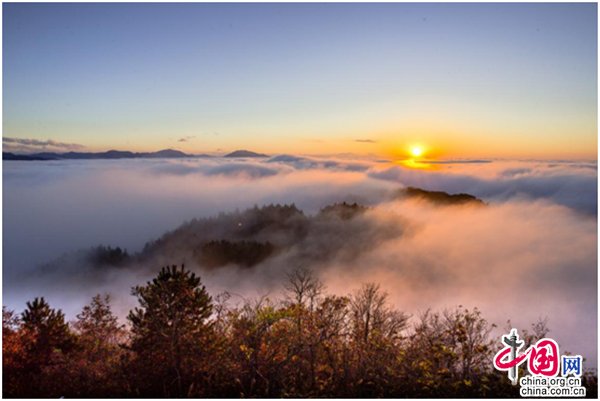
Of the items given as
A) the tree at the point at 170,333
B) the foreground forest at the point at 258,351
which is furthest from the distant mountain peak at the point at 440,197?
the tree at the point at 170,333

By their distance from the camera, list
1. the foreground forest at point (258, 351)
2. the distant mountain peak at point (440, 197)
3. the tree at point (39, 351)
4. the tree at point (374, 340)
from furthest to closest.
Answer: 1. the distant mountain peak at point (440, 197)
2. the tree at point (39, 351)
3. the tree at point (374, 340)
4. the foreground forest at point (258, 351)

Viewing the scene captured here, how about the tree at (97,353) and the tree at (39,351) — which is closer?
the tree at (97,353)

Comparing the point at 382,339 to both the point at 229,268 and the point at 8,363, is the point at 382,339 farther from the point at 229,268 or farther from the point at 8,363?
the point at 229,268

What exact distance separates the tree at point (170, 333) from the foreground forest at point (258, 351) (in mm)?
28

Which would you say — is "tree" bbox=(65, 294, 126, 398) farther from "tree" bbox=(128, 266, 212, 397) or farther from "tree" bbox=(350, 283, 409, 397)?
"tree" bbox=(350, 283, 409, 397)

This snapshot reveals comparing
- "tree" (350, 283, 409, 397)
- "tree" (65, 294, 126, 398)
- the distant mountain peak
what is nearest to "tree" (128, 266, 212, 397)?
"tree" (65, 294, 126, 398)

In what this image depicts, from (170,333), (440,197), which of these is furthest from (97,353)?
(440,197)

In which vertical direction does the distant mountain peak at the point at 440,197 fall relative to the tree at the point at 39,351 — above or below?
above

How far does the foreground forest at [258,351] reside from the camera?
33.7 ft

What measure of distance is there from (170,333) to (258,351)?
9.33 feet

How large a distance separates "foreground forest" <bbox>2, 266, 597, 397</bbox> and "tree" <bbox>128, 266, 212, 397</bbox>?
0.09ft

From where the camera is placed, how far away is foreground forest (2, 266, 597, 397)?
404 inches

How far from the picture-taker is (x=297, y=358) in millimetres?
11086

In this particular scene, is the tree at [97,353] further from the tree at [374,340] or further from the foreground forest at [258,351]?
the tree at [374,340]
